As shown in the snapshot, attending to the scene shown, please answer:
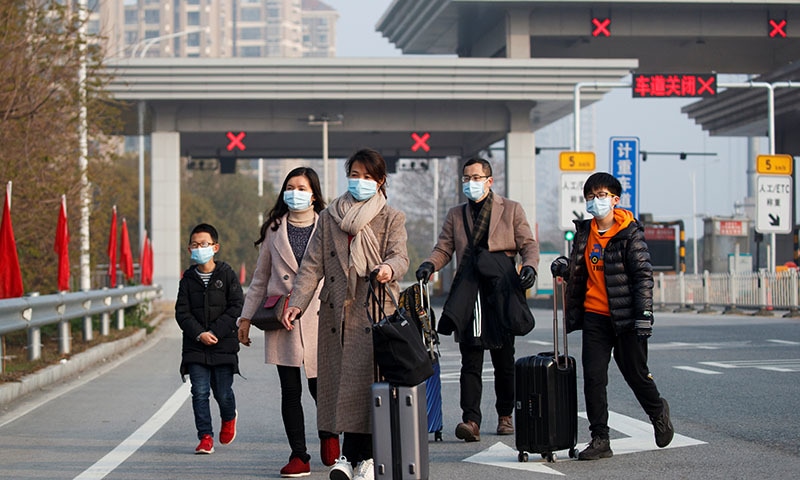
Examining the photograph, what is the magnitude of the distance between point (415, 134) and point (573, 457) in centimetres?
3451

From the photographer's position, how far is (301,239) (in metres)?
8.34

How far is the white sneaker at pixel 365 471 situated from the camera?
284 inches

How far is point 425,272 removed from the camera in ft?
27.4

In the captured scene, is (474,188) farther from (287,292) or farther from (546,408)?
(546,408)

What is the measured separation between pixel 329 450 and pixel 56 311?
8758 millimetres

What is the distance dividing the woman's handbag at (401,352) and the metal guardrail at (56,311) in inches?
275

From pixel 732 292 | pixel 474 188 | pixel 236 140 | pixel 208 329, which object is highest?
pixel 236 140

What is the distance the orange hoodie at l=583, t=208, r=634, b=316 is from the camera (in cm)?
850

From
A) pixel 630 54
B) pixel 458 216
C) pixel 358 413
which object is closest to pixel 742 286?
pixel 630 54

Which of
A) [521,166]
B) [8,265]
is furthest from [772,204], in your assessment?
[8,265]

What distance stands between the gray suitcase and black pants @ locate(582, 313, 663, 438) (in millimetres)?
1854

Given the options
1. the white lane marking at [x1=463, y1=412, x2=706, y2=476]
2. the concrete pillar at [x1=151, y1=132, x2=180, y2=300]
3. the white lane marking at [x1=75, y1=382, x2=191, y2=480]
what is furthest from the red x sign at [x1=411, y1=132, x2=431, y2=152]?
the white lane marking at [x1=463, y1=412, x2=706, y2=476]

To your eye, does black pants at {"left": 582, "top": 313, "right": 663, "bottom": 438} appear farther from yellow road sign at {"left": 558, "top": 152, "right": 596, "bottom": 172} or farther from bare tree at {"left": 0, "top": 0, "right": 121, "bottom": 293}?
yellow road sign at {"left": 558, "top": 152, "right": 596, "bottom": 172}

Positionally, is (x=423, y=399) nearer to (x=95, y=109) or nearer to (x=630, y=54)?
(x=95, y=109)
